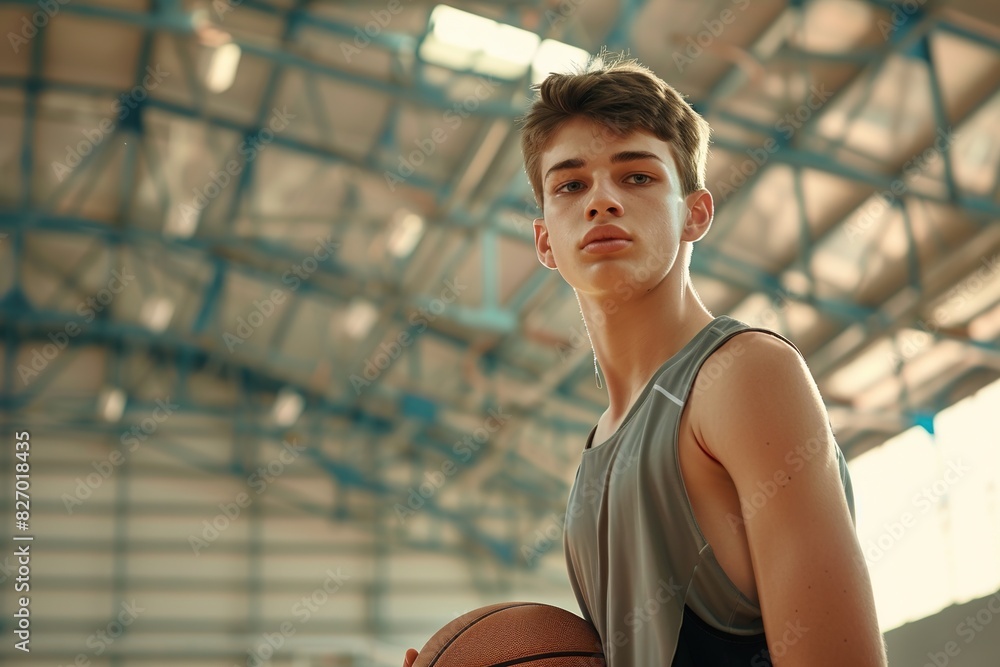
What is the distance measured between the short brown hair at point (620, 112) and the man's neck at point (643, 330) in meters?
0.19

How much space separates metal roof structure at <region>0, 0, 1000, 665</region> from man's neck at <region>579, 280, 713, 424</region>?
22.6 feet

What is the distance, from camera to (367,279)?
46.0 feet

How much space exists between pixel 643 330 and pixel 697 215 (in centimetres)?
22

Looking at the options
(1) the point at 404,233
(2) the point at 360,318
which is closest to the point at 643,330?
(1) the point at 404,233

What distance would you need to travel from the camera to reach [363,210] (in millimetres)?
12664

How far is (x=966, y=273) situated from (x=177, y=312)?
11.6m

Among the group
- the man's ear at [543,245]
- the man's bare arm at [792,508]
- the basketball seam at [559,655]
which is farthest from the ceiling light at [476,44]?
the man's bare arm at [792,508]

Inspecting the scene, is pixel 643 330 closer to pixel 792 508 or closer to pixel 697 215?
pixel 697 215

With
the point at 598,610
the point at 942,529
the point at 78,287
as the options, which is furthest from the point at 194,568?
the point at 598,610

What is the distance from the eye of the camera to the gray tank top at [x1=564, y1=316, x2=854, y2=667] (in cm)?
146

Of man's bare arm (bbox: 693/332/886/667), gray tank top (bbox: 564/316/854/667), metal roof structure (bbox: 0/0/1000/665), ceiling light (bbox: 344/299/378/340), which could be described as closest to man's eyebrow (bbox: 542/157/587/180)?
gray tank top (bbox: 564/316/854/667)

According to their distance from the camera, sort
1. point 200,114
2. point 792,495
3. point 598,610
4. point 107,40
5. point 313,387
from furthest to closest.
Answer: point 313,387
point 200,114
point 107,40
point 598,610
point 792,495

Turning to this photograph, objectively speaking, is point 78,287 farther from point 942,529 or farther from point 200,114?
point 942,529

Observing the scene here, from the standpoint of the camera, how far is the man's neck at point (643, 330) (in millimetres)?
1751
